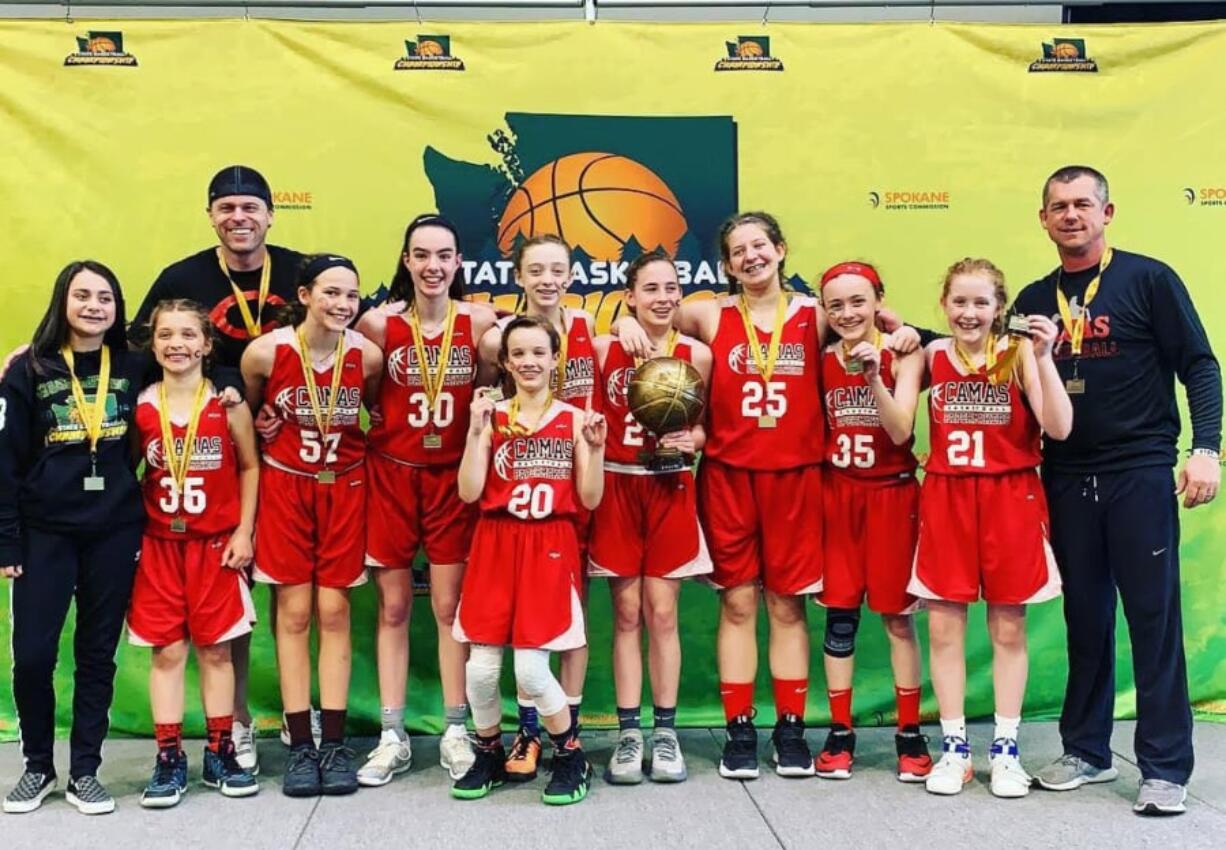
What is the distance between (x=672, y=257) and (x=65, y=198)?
2.50 m

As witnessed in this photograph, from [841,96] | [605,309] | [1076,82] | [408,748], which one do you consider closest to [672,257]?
[605,309]

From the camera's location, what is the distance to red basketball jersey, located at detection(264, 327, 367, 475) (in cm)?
362

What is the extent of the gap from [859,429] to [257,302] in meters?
2.21

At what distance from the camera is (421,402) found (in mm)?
3713

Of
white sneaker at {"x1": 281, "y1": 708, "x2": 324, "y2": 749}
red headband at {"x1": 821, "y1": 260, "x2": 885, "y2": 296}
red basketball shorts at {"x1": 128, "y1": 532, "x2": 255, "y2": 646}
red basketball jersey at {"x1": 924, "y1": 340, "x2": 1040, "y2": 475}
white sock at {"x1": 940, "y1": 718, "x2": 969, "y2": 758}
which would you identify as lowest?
white sneaker at {"x1": 281, "y1": 708, "x2": 324, "y2": 749}

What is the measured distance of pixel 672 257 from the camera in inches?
178

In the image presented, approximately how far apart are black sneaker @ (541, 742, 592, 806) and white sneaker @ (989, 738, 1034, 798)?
4.48 feet

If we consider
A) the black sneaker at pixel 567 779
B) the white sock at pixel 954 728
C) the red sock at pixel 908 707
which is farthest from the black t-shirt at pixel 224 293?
the white sock at pixel 954 728

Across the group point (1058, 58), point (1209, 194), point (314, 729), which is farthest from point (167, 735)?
point (1209, 194)

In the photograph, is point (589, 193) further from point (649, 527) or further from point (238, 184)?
point (649, 527)

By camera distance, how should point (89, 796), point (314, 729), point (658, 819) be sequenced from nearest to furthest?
point (658, 819)
point (89, 796)
point (314, 729)

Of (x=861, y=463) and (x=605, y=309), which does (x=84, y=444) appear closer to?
(x=605, y=309)

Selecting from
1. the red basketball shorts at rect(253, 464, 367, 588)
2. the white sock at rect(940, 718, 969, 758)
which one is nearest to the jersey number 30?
the red basketball shorts at rect(253, 464, 367, 588)

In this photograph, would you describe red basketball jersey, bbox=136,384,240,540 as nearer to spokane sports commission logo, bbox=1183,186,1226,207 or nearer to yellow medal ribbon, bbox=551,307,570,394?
yellow medal ribbon, bbox=551,307,570,394
